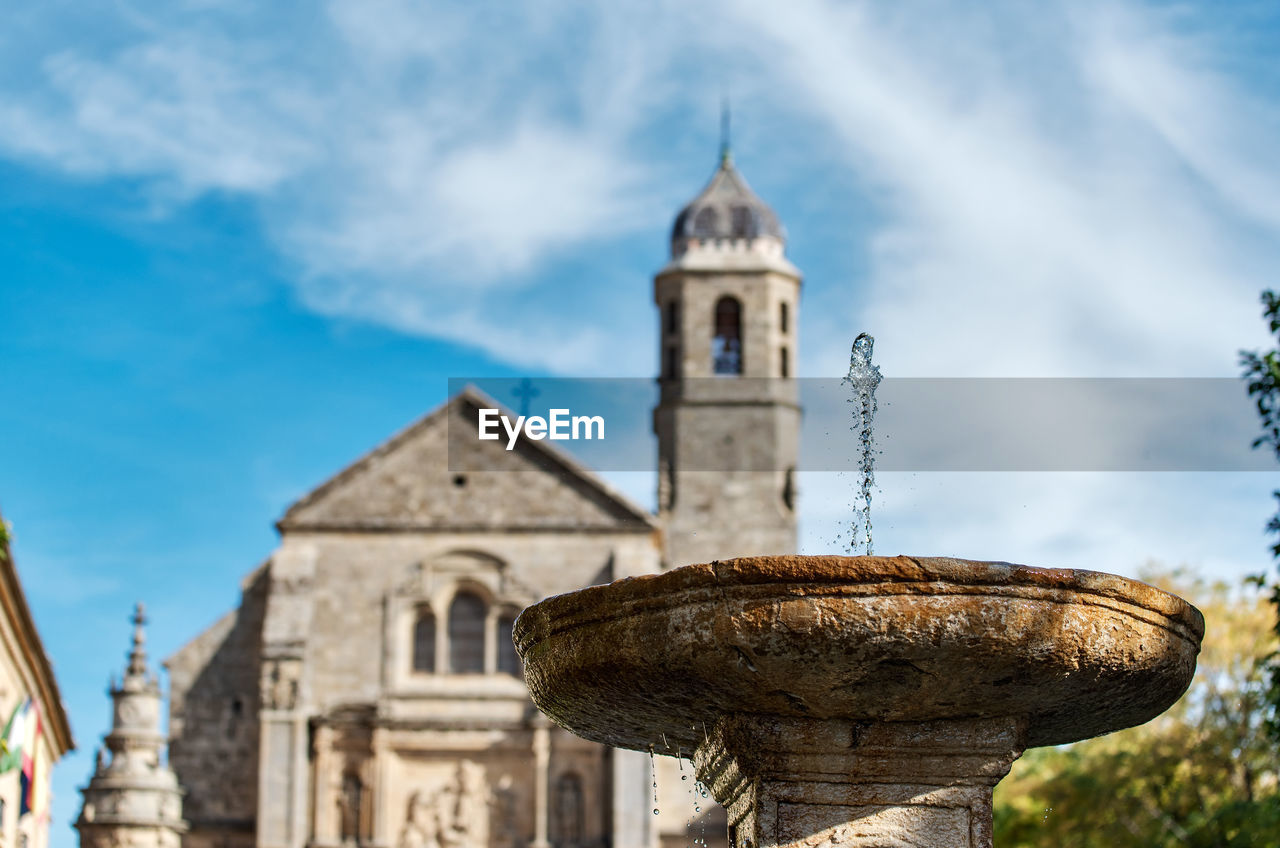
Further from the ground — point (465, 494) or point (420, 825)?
point (465, 494)

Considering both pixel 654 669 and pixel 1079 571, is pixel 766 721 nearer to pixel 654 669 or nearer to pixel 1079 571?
pixel 654 669

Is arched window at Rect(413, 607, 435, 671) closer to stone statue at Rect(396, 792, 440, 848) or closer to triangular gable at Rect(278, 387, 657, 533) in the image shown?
triangular gable at Rect(278, 387, 657, 533)

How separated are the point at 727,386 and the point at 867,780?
2782 centimetres

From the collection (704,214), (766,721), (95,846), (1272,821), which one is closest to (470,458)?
(704,214)

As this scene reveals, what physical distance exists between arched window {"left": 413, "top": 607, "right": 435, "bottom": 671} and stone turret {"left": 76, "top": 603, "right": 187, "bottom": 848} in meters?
5.22

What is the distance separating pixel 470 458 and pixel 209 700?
18.8ft

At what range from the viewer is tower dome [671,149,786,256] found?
121 ft

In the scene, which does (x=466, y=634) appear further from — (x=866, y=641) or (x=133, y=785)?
(x=866, y=641)

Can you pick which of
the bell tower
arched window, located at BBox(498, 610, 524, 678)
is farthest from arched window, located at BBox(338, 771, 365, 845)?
the bell tower

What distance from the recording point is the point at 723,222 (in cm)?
3719

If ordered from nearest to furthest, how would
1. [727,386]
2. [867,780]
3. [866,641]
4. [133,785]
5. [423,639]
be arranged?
[866,641]
[867,780]
[133,785]
[423,639]
[727,386]

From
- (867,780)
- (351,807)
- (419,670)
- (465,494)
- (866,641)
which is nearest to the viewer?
(866,641)

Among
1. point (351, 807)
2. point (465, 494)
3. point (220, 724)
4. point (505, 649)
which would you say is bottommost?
point (351, 807)

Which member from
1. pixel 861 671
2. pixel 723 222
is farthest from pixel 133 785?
pixel 861 671
